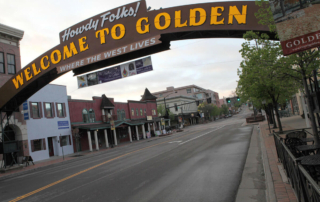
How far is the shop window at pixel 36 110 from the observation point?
81.6ft

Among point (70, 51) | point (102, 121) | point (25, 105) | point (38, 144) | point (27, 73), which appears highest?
point (70, 51)

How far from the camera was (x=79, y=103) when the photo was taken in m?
31.5

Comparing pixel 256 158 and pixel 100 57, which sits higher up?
pixel 100 57

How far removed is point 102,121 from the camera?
1384 inches

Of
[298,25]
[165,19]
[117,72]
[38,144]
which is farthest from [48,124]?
[298,25]

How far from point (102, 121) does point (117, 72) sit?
75.8 ft

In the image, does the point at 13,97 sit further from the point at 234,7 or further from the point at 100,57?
the point at 234,7

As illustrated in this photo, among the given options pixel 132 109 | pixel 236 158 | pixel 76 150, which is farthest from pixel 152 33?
pixel 132 109

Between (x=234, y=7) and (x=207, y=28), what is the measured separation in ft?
4.52

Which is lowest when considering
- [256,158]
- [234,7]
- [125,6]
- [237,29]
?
[256,158]

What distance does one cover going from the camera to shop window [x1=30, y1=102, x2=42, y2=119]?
81.6ft

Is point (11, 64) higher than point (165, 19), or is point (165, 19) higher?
point (11, 64)

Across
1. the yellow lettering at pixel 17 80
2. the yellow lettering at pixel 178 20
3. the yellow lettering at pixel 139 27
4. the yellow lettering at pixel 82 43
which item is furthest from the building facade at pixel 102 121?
the yellow lettering at pixel 178 20

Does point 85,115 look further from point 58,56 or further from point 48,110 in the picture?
point 58,56
